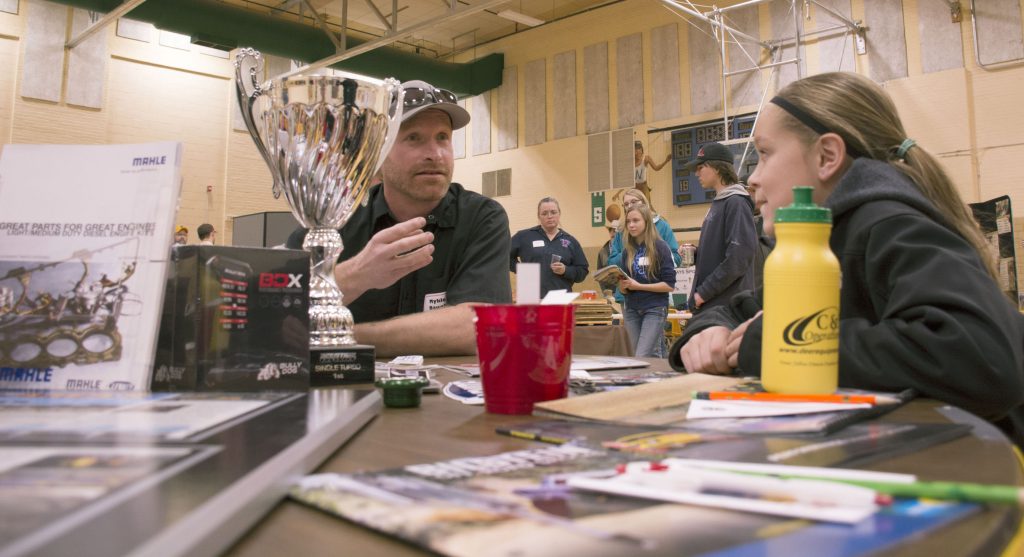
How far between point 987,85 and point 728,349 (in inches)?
277

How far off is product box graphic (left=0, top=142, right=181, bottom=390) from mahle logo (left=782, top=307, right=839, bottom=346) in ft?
2.07

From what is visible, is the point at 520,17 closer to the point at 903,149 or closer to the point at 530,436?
the point at 903,149

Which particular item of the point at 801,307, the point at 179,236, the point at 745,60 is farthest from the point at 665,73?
the point at 801,307

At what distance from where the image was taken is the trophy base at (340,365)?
911mm

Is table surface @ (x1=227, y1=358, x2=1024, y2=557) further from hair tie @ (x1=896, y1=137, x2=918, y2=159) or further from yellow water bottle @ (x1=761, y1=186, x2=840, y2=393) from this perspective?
hair tie @ (x1=896, y1=137, x2=918, y2=159)

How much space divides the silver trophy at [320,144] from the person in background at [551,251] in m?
4.36

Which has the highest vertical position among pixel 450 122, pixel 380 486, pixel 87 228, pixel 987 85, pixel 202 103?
pixel 202 103

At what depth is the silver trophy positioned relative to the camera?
1.02m

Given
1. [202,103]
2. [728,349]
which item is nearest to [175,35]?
[202,103]

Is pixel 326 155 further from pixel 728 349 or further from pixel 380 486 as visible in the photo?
pixel 380 486

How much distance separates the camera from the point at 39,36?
309 inches

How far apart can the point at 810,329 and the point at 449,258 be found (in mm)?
1323

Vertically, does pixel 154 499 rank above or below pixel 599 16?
below

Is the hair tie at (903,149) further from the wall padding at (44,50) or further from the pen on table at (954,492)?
the wall padding at (44,50)
